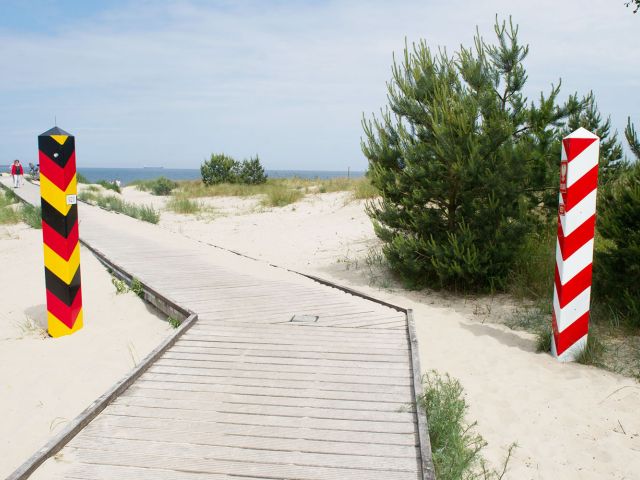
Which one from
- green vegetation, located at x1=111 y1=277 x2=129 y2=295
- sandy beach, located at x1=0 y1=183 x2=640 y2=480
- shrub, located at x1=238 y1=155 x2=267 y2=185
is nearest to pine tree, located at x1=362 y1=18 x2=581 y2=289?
sandy beach, located at x1=0 y1=183 x2=640 y2=480

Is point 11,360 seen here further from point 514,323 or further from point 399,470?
point 514,323

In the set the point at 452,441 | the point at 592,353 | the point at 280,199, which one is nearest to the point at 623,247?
→ the point at 592,353

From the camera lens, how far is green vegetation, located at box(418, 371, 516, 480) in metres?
3.23

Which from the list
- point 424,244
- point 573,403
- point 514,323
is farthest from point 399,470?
point 424,244

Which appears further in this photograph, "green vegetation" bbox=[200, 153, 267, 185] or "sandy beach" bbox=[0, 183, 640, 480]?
"green vegetation" bbox=[200, 153, 267, 185]

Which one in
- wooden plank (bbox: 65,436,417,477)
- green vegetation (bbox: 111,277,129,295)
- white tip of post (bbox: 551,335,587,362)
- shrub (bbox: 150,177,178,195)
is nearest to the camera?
wooden plank (bbox: 65,436,417,477)

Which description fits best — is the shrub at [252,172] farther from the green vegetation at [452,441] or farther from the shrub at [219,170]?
the green vegetation at [452,441]

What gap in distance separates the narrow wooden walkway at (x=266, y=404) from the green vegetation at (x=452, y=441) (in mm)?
206

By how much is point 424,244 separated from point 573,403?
3.61 m

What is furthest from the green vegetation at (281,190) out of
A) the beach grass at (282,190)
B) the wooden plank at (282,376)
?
the wooden plank at (282,376)

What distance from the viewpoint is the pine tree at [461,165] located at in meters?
7.21

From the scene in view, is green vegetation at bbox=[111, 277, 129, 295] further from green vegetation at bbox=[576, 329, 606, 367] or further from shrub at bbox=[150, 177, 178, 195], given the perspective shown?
shrub at bbox=[150, 177, 178, 195]

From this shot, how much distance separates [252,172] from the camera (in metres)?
28.8

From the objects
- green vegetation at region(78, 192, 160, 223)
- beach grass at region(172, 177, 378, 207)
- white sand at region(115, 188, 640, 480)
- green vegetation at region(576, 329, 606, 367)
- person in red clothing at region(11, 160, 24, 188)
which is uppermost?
person in red clothing at region(11, 160, 24, 188)
